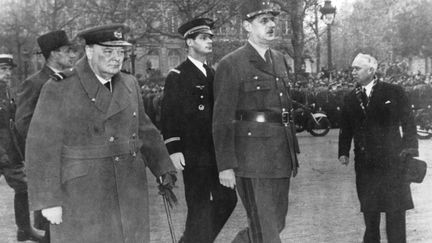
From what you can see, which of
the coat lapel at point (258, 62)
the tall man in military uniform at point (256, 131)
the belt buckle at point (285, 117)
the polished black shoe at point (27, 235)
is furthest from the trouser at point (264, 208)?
the polished black shoe at point (27, 235)

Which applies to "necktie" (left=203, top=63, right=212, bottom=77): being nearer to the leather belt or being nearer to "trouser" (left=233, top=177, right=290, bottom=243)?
the leather belt

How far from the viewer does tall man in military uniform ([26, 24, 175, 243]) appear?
12.0 feet

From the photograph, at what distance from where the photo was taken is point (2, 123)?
6.93 metres

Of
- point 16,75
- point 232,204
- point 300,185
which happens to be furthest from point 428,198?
point 16,75

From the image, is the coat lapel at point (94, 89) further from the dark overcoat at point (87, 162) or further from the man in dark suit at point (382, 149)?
the man in dark suit at point (382, 149)

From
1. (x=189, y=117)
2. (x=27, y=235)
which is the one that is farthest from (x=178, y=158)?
(x=27, y=235)

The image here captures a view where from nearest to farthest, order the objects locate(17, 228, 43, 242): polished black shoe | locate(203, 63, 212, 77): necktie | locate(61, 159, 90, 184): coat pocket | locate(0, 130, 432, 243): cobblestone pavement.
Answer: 1. locate(61, 159, 90, 184): coat pocket
2. locate(203, 63, 212, 77): necktie
3. locate(0, 130, 432, 243): cobblestone pavement
4. locate(17, 228, 43, 242): polished black shoe

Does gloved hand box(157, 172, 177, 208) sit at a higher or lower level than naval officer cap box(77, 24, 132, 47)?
lower

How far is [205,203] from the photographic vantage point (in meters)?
5.27

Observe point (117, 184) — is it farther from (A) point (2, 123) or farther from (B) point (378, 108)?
(A) point (2, 123)

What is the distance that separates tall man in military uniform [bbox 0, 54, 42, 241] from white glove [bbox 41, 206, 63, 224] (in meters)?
3.22

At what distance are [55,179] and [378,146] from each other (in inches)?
104

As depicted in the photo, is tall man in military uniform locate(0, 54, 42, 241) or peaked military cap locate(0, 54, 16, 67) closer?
tall man in military uniform locate(0, 54, 42, 241)

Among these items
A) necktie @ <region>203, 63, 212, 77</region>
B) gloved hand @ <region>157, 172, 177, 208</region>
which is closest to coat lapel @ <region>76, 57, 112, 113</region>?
gloved hand @ <region>157, 172, 177, 208</region>
